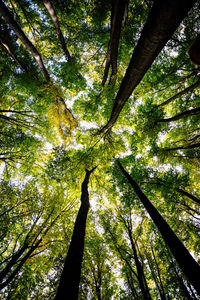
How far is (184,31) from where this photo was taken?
16.0ft

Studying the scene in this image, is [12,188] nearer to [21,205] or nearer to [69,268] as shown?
[21,205]

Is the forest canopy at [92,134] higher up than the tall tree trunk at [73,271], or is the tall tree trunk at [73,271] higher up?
the forest canopy at [92,134]

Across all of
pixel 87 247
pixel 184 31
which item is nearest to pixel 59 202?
pixel 87 247

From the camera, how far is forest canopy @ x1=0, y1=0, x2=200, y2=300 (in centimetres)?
416

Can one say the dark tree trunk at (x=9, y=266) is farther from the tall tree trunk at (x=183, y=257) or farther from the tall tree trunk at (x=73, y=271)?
the tall tree trunk at (x=183, y=257)

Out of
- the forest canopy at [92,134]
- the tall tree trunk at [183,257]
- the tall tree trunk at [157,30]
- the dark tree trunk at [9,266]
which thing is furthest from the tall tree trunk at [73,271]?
the dark tree trunk at [9,266]

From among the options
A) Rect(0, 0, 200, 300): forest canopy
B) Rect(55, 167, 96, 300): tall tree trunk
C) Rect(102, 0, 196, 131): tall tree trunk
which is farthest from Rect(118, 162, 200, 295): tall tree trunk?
Rect(102, 0, 196, 131): tall tree trunk

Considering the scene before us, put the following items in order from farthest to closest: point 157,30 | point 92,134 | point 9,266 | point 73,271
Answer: point 92,134, point 9,266, point 73,271, point 157,30

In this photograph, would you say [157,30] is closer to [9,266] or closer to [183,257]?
[183,257]

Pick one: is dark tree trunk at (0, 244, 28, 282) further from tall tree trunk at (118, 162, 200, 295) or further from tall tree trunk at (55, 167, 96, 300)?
tall tree trunk at (118, 162, 200, 295)

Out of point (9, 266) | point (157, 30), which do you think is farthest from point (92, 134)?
point (9, 266)

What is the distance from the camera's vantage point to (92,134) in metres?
7.97

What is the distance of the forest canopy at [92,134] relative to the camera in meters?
4.16

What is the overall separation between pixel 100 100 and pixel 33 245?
11138 mm
